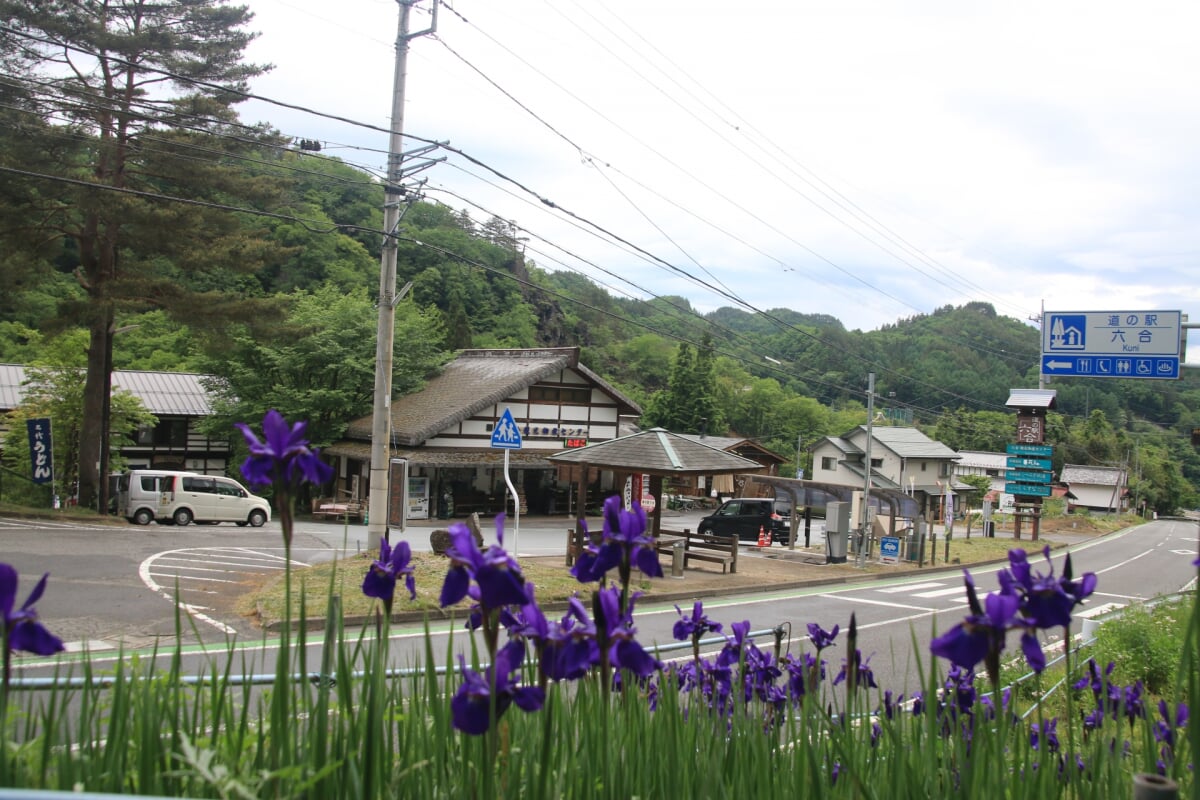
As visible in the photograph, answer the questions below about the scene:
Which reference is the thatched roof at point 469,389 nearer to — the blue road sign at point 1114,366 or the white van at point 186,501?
the white van at point 186,501

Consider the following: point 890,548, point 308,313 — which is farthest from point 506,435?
point 308,313

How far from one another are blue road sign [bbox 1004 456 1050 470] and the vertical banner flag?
2997 cm

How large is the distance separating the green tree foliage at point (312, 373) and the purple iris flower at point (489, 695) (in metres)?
27.8

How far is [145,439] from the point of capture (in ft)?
104

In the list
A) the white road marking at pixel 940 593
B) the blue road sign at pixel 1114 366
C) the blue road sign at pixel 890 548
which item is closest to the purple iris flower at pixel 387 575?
the blue road sign at pixel 1114 366

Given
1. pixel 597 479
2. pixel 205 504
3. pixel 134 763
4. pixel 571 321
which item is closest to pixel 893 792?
pixel 134 763

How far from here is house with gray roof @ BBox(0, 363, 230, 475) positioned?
3142 centimetres

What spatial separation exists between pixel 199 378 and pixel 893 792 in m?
35.2

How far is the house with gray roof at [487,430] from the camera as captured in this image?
27672mm

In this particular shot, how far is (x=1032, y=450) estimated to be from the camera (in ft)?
101

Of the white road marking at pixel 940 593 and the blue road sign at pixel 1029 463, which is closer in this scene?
the white road marking at pixel 940 593

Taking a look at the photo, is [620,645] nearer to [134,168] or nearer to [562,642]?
[562,642]

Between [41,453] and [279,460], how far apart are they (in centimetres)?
2195

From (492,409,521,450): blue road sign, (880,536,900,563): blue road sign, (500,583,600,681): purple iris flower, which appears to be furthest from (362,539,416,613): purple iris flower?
(880,536,900,563): blue road sign
